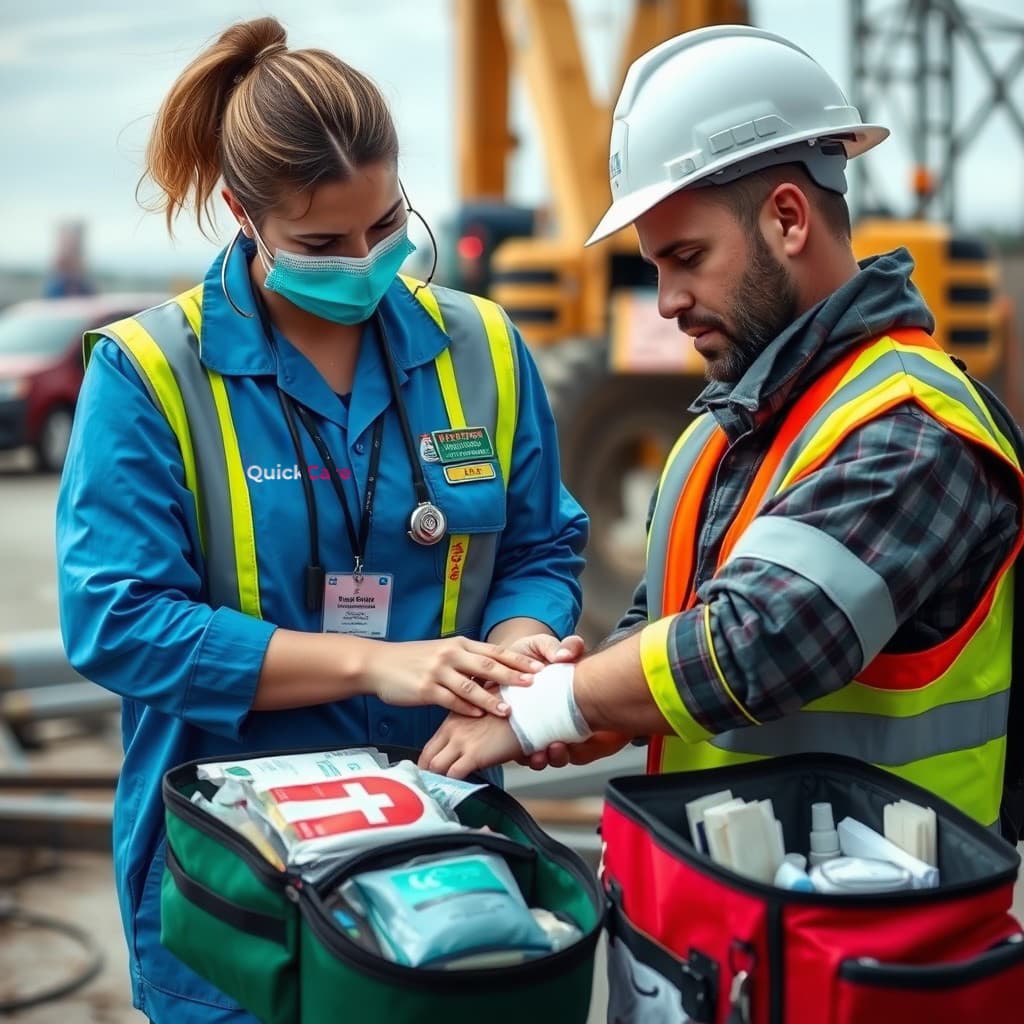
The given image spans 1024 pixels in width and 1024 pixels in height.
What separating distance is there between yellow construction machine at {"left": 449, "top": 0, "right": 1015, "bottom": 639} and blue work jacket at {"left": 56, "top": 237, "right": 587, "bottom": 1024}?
5.10 metres

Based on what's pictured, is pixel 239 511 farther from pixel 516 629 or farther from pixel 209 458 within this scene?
pixel 516 629

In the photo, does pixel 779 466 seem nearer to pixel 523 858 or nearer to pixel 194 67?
pixel 523 858

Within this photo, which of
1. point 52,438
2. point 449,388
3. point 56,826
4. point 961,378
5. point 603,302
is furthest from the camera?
point 52,438

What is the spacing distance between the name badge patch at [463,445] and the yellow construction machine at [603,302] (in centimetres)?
510

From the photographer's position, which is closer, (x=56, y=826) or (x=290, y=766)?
(x=290, y=766)

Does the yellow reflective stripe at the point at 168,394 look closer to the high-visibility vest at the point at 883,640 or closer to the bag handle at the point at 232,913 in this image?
the bag handle at the point at 232,913

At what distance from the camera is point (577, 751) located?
2.17 metres

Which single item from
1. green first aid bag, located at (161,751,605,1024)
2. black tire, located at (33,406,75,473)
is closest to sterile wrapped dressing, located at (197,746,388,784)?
green first aid bag, located at (161,751,605,1024)

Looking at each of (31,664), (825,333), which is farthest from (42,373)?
(825,333)

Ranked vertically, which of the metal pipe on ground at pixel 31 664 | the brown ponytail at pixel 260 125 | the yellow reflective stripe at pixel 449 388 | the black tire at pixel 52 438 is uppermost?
the brown ponytail at pixel 260 125

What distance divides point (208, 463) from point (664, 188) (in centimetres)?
73

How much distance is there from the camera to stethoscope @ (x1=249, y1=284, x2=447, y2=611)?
84.4 inches

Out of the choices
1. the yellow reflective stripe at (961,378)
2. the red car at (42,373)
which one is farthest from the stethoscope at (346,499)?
the red car at (42,373)

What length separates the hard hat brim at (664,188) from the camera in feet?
6.49
